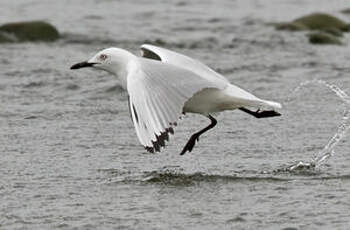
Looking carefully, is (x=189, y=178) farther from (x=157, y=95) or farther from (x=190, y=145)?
(x=157, y=95)

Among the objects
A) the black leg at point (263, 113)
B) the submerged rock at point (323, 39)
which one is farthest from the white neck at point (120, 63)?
the submerged rock at point (323, 39)

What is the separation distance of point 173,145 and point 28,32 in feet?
23.3

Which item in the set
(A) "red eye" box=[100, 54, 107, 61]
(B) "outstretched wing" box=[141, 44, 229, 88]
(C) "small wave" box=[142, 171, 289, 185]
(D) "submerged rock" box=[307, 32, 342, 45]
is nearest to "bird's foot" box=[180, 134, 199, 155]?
(C) "small wave" box=[142, 171, 289, 185]

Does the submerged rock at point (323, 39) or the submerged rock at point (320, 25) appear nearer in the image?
the submerged rock at point (323, 39)

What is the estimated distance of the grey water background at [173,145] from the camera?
24.5 ft

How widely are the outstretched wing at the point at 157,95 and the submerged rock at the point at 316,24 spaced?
9.34 meters

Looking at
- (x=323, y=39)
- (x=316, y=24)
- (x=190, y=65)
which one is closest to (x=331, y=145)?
(x=190, y=65)

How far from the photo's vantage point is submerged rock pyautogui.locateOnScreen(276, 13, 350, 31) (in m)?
17.9

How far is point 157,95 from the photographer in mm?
8133

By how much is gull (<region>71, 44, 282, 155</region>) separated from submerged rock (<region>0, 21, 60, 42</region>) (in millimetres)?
6844

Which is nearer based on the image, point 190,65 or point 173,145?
point 190,65

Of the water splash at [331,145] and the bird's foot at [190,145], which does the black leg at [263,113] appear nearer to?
the water splash at [331,145]

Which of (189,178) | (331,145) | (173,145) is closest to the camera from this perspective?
(189,178)

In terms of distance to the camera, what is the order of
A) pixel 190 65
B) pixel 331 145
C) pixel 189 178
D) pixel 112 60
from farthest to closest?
pixel 331 145 → pixel 112 60 → pixel 190 65 → pixel 189 178
